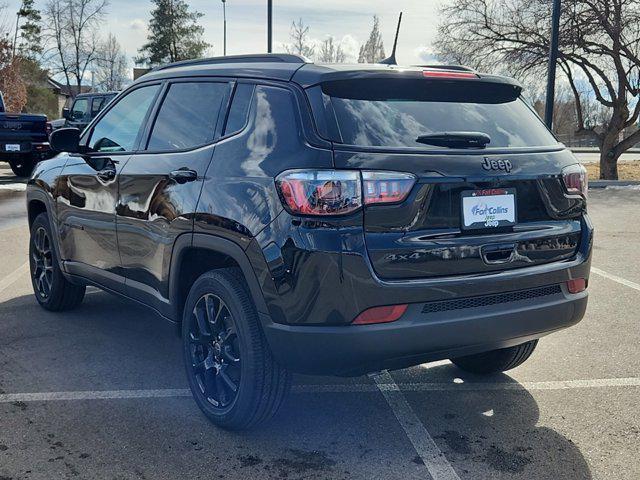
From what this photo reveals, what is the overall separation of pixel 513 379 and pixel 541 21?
752 inches

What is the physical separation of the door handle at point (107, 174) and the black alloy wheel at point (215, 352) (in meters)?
1.21

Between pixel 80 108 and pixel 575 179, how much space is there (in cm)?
1776

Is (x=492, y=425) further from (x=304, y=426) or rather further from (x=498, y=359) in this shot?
(x=304, y=426)

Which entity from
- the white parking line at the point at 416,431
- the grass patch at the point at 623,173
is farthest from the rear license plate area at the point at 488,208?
the grass patch at the point at 623,173

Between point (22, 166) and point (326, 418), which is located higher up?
point (22, 166)

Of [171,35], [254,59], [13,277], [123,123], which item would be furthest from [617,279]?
[171,35]

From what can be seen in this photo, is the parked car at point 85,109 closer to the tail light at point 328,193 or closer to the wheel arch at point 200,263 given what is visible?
the wheel arch at point 200,263

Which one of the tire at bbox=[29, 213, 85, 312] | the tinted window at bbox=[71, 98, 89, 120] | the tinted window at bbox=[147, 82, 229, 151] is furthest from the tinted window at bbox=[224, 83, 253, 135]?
the tinted window at bbox=[71, 98, 89, 120]

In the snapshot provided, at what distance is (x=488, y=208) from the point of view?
3164 millimetres

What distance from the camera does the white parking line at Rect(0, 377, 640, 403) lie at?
3.92m

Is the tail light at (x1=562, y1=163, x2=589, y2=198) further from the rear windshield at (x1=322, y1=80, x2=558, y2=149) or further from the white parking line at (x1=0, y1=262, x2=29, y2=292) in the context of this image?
the white parking line at (x1=0, y1=262, x2=29, y2=292)

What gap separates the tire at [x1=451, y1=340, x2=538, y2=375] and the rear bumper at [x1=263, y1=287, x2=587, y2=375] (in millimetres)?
908

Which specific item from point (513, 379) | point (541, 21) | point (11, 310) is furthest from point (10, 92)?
point (513, 379)

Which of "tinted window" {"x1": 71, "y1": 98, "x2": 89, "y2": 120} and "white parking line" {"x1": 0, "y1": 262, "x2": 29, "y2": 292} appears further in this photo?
"tinted window" {"x1": 71, "y1": 98, "x2": 89, "y2": 120}
